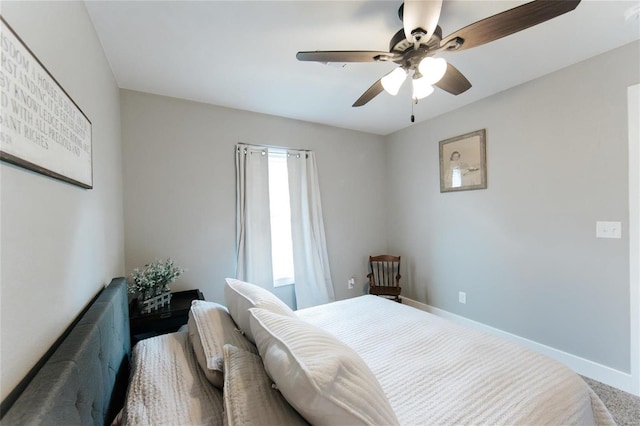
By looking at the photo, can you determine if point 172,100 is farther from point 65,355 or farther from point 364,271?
point 364,271

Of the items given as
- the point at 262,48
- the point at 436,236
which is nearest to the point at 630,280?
the point at 436,236

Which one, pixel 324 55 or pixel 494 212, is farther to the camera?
pixel 494 212

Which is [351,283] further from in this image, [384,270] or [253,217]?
[253,217]

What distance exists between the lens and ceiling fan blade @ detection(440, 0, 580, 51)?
Answer: 105cm

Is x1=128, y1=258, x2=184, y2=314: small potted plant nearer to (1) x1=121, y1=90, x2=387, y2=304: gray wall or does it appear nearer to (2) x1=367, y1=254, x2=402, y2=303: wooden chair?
(1) x1=121, y1=90, x2=387, y2=304: gray wall

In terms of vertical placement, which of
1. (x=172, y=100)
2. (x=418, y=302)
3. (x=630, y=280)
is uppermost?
(x=172, y=100)

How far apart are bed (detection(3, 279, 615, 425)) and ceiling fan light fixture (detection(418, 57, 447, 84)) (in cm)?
144

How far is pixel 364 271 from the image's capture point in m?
3.79

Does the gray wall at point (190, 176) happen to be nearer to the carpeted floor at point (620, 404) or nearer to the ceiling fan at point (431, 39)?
the ceiling fan at point (431, 39)

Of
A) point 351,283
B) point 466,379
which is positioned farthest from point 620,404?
point 351,283

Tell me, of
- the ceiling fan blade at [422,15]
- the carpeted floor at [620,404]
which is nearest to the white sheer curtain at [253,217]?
the ceiling fan blade at [422,15]

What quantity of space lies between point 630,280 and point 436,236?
162 centimetres

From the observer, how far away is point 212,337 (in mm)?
1220

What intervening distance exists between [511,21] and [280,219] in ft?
8.50
